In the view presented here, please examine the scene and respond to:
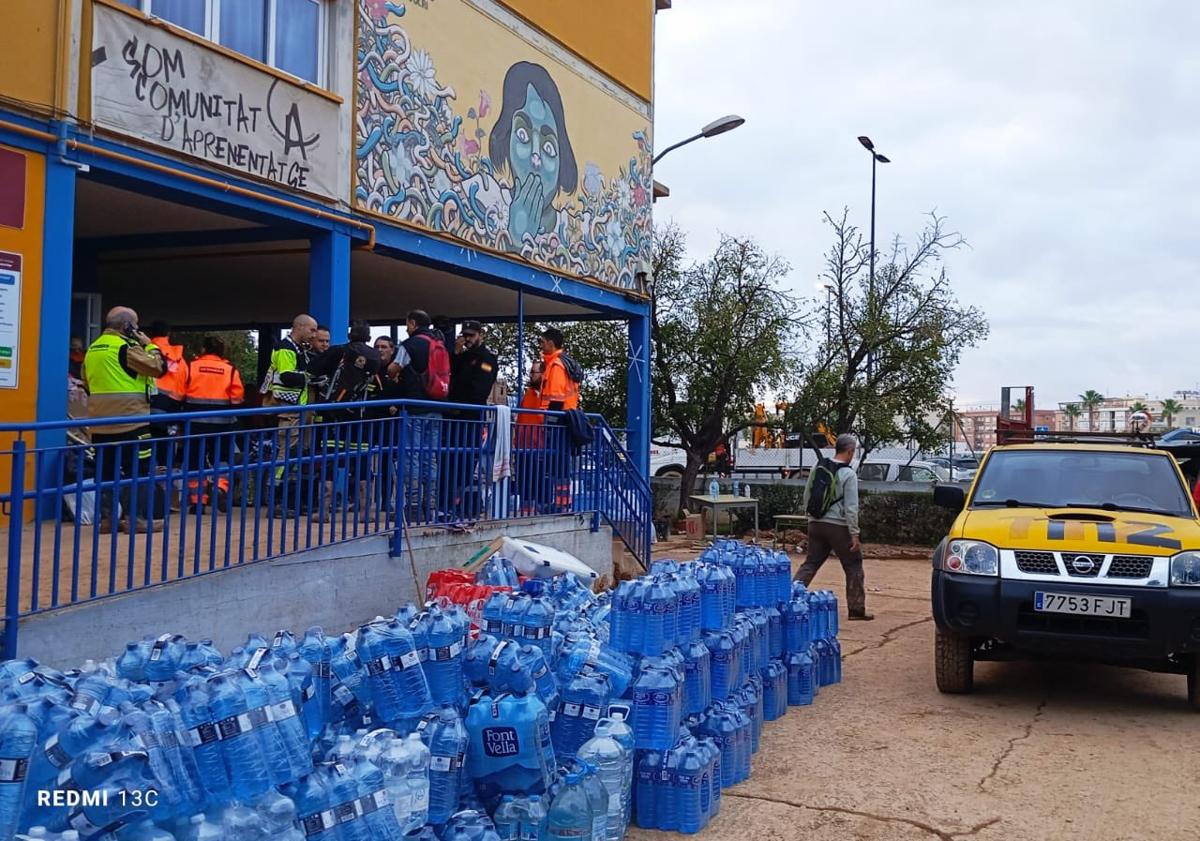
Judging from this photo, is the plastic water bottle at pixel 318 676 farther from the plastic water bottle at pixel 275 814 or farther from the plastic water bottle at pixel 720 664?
the plastic water bottle at pixel 720 664

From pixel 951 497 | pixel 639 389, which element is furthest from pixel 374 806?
pixel 639 389

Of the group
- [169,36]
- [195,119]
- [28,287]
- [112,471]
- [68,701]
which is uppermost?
[169,36]

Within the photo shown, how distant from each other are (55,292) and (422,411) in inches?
114

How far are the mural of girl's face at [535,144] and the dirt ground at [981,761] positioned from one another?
7.61m

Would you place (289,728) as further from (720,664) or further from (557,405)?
(557,405)

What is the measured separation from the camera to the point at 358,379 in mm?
8328

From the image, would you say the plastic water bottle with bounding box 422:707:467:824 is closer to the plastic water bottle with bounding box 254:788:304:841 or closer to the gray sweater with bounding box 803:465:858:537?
the plastic water bottle with bounding box 254:788:304:841

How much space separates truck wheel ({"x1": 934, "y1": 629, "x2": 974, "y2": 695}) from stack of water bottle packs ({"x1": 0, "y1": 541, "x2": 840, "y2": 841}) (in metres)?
1.40

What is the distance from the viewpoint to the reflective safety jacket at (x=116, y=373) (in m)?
7.20

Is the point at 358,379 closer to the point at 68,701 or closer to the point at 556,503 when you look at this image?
the point at 556,503

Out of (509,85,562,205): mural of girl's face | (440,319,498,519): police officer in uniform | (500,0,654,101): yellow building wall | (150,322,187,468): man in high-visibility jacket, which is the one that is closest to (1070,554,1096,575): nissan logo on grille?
(440,319,498,519): police officer in uniform

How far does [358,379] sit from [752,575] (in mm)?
3532

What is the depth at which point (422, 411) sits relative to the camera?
8.53m

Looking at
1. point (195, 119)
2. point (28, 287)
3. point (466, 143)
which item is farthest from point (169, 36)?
point (466, 143)
